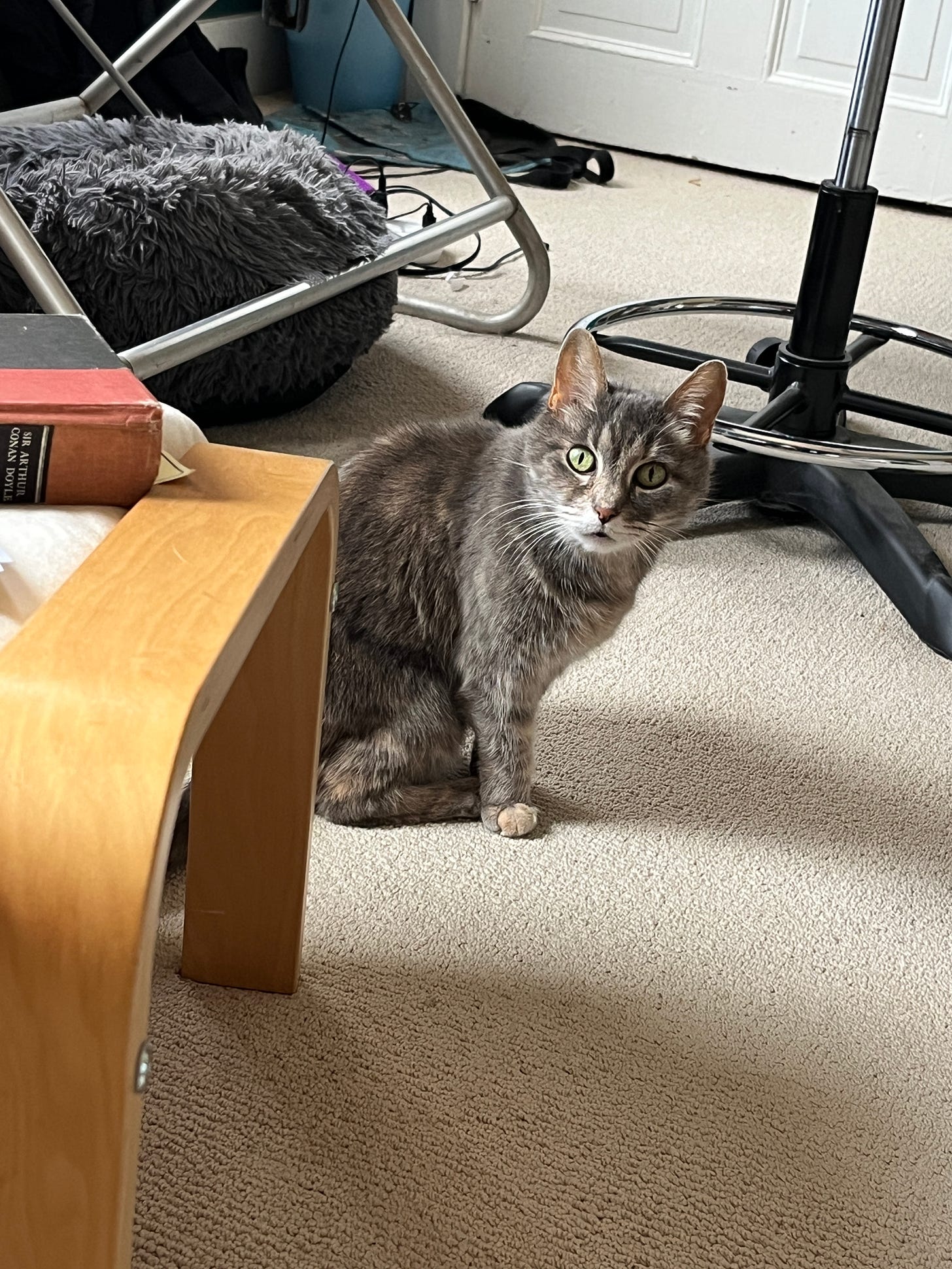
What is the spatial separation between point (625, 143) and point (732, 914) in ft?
9.47

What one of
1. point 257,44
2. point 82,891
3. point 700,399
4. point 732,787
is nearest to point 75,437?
point 82,891

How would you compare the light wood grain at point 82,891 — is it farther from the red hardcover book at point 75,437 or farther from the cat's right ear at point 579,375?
the cat's right ear at point 579,375

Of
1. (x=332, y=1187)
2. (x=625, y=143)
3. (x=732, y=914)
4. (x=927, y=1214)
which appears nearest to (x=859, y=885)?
(x=732, y=914)

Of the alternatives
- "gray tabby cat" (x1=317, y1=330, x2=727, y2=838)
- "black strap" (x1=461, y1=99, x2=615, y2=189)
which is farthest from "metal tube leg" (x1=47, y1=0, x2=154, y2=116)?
"black strap" (x1=461, y1=99, x2=615, y2=189)

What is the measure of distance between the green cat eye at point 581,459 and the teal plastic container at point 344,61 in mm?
2520

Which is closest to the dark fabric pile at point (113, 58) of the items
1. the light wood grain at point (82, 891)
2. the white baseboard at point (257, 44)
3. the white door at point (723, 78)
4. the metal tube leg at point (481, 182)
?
the white baseboard at point (257, 44)

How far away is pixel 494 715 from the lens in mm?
1175

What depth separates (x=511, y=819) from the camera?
1.18 metres

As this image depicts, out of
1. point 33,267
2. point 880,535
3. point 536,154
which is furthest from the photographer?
point 536,154

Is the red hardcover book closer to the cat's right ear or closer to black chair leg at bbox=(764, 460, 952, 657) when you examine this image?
the cat's right ear

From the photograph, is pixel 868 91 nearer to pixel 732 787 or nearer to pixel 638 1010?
pixel 732 787

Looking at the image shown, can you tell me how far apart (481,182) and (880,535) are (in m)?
0.98

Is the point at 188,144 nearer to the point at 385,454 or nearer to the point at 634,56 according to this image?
the point at 385,454

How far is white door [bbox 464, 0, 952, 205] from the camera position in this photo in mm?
3168
